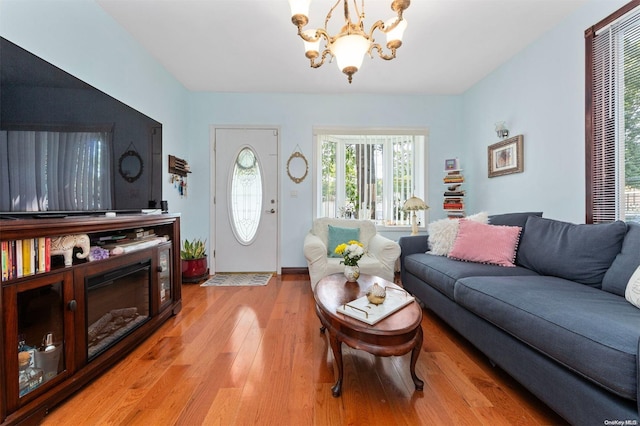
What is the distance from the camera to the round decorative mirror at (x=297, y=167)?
3.57 meters

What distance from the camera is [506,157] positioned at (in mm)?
2826

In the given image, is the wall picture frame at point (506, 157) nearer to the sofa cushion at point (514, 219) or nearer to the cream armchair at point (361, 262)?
the sofa cushion at point (514, 219)

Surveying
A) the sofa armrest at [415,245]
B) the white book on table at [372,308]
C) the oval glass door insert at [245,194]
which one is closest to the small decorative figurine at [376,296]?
the white book on table at [372,308]

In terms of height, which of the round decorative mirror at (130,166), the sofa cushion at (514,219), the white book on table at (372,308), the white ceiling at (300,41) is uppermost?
the white ceiling at (300,41)

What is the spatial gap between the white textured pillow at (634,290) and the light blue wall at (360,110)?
102cm

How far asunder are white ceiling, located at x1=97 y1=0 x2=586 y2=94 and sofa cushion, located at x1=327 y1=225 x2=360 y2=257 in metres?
1.82

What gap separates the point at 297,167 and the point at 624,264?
3084 mm

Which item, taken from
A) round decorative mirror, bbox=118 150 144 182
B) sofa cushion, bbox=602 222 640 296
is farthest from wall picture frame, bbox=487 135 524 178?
round decorative mirror, bbox=118 150 144 182

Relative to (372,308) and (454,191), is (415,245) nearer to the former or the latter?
(454,191)

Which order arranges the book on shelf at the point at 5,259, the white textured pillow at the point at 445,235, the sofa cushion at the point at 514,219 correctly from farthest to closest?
1. the white textured pillow at the point at 445,235
2. the sofa cushion at the point at 514,219
3. the book on shelf at the point at 5,259

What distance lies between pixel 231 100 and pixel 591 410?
409cm

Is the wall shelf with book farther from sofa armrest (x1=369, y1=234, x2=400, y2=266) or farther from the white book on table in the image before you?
the white book on table

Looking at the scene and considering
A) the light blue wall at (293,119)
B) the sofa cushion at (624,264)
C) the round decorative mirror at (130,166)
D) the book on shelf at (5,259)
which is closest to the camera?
the book on shelf at (5,259)

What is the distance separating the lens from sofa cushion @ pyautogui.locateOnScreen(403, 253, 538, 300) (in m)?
1.84
